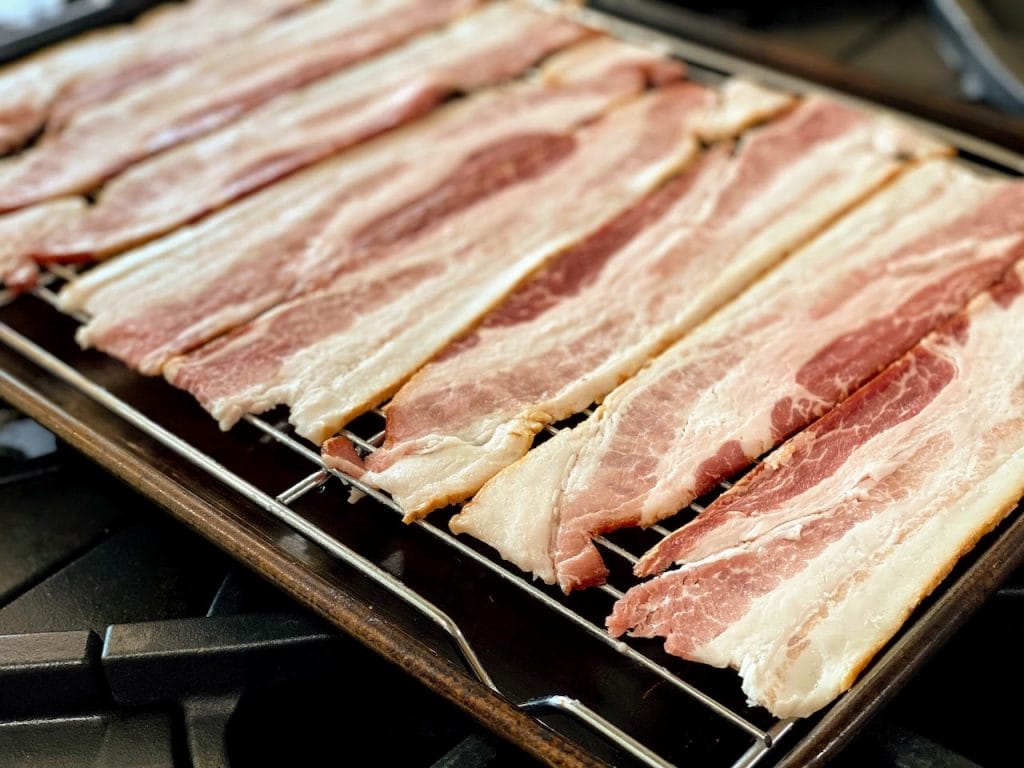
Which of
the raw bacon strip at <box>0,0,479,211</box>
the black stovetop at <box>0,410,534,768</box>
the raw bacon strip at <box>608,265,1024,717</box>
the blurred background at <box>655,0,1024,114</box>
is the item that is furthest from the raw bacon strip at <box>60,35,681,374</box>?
the raw bacon strip at <box>608,265,1024,717</box>

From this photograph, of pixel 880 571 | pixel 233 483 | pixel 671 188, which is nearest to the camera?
pixel 880 571

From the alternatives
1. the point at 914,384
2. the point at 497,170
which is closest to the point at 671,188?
the point at 497,170

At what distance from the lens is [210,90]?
3498 mm

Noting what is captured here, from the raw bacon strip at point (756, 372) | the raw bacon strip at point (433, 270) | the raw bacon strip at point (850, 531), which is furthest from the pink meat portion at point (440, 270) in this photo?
the raw bacon strip at point (850, 531)

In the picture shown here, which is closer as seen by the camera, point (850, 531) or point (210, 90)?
point (850, 531)

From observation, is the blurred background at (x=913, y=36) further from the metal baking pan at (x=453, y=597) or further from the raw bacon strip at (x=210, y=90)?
the metal baking pan at (x=453, y=597)

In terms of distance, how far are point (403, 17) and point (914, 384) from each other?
2.41 m

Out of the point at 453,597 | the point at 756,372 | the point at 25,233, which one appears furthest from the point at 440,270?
the point at 25,233

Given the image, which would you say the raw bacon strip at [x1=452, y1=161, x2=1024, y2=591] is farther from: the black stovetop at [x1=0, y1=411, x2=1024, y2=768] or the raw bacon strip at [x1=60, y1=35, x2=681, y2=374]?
the raw bacon strip at [x1=60, y1=35, x2=681, y2=374]

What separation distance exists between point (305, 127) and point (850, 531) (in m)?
2.06

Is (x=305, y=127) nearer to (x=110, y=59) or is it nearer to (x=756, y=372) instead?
(x=110, y=59)

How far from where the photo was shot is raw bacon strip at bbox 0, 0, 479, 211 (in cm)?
312

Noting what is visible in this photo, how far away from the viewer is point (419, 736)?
2107 millimetres

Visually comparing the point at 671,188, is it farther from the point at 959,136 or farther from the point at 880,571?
the point at 880,571
